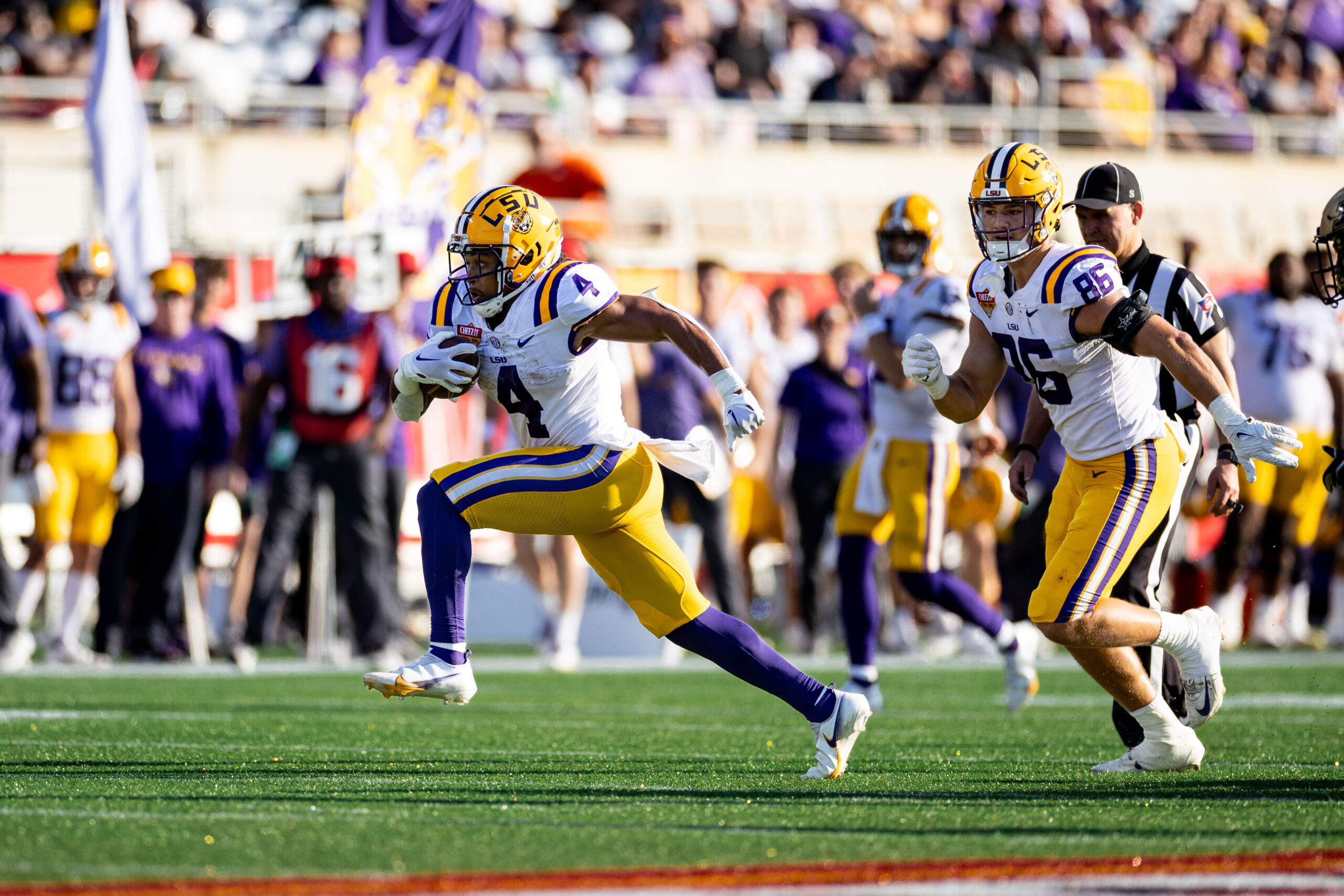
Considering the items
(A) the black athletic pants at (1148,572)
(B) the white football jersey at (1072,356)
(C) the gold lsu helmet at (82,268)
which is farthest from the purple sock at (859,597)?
(C) the gold lsu helmet at (82,268)

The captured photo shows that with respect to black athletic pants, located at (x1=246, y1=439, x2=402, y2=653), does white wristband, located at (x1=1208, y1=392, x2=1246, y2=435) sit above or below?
above

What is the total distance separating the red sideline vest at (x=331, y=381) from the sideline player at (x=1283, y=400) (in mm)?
4837

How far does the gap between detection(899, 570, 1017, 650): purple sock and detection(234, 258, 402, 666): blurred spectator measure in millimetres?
3378

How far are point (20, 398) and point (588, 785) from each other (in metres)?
5.81

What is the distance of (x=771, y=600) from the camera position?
14.5 m

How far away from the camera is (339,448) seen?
32.7 ft

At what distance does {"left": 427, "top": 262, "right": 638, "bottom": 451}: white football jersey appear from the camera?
5320 millimetres

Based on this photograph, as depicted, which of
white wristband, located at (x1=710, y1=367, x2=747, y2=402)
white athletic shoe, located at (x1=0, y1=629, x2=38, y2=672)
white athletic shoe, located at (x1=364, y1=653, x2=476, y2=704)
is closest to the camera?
white athletic shoe, located at (x1=364, y1=653, x2=476, y2=704)

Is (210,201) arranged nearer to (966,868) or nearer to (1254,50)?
(1254,50)

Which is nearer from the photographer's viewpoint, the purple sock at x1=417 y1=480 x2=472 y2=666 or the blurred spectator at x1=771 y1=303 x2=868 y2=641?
the purple sock at x1=417 y1=480 x2=472 y2=666

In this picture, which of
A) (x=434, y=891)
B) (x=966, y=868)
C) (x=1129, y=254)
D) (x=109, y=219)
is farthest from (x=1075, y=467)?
(x=109, y=219)

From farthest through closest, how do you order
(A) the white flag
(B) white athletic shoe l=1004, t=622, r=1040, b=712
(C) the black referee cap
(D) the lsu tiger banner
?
1. (D) the lsu tiger banner
2. (A) the white flag
3. (B) white athletic shoe l=1004, t=622, r=1040, b=712
4. (C) the black referee cap

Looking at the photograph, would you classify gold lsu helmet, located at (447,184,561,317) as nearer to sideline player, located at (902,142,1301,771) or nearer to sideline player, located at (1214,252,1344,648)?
sideline player, located at (902,142,1301,771)

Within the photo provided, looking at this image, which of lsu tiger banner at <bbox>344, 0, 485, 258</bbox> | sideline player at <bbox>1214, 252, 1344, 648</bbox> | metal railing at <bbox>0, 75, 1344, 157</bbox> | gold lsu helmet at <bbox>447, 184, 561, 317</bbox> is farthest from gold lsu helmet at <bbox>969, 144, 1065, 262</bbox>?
metal railing at <bbox>0, 75, 1344, 157</bbox>
